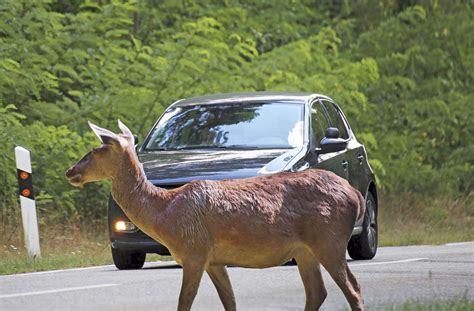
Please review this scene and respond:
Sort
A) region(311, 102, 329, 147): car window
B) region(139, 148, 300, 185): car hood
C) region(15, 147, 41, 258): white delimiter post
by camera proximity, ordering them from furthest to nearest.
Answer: region(15, 147, 41, 258): white delimiter post
region(311, 102, 329, 147): car window
region(139, 148, 300, 185): car hood

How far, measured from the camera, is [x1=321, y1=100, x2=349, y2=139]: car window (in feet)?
52.7

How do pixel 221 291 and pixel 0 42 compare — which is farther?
pixel 0 42

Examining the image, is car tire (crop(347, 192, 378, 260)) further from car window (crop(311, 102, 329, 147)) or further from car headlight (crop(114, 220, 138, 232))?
car headlight (crop(114, 220, 138, 232))

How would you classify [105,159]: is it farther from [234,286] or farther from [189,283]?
[234,286]

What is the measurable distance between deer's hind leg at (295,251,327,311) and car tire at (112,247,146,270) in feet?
15.2

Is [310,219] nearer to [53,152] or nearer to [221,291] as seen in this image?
[221,291]

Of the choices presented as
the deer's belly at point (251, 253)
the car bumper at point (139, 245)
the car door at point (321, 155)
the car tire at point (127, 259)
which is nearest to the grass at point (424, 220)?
the car door at point (321, 155)

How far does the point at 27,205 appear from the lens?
52.3 feet

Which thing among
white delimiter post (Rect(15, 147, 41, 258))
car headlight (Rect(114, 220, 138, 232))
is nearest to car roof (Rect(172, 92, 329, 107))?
white delimiter post (Rect(15, 147, 41, 258))

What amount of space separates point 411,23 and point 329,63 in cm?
491

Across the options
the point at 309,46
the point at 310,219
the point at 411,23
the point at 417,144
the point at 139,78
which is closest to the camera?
the point at 310,219

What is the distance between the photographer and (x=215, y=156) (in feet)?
46.4

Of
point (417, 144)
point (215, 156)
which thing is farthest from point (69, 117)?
point (417, 144)

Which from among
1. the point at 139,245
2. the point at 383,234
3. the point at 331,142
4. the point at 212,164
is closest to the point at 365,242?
the point at 331,142
